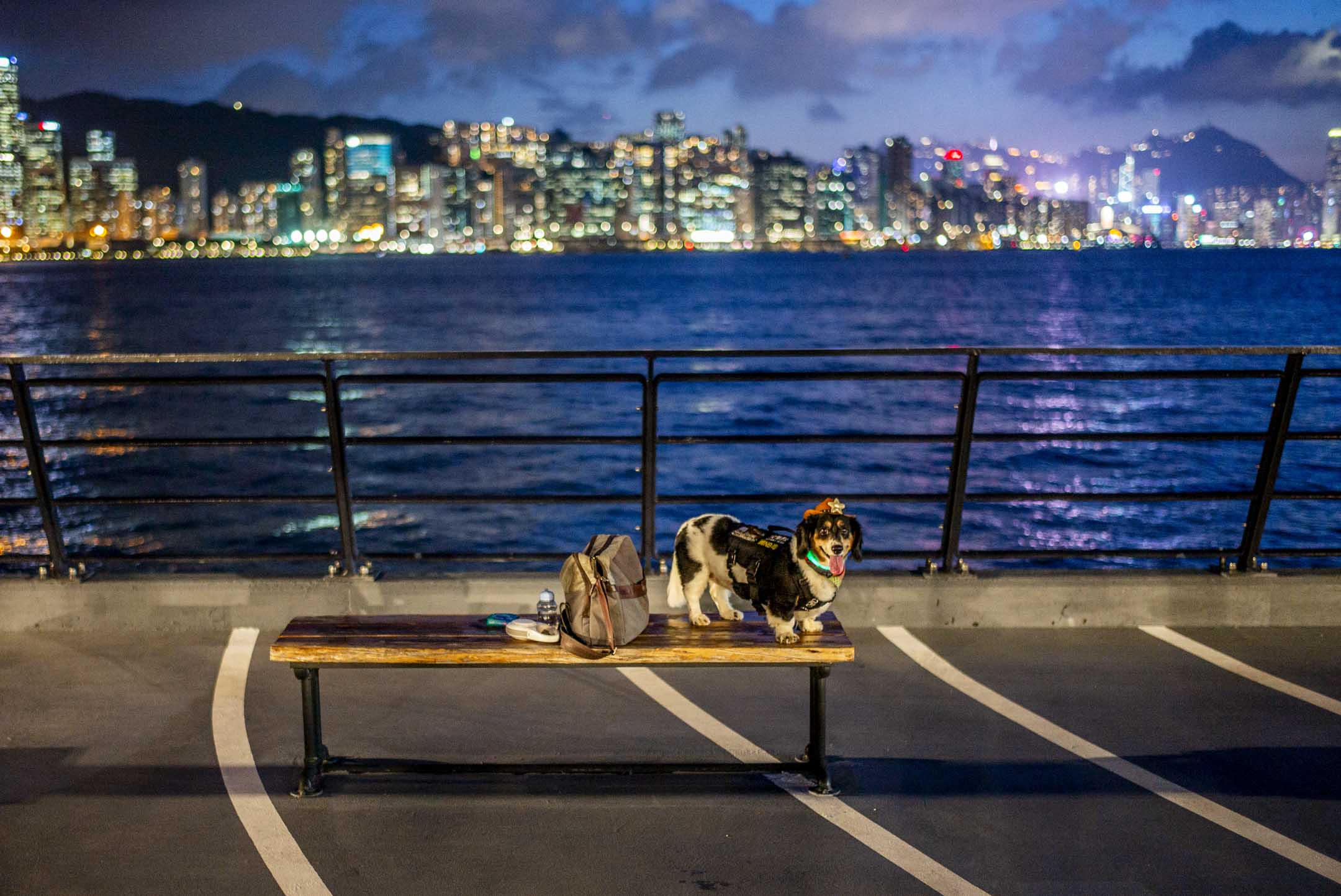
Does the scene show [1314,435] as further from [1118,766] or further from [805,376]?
[805,376]

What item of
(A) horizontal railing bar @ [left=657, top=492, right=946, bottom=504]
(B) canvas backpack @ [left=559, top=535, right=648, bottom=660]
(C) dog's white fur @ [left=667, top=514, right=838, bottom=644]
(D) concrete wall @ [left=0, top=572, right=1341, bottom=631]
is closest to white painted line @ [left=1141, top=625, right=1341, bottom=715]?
(D) concrete wall @ [left=0, top=572, right=1341, bottom=631]

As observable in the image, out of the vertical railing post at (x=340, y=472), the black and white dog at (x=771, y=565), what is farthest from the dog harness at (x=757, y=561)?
the vertical railing post at (x=340, y=472)

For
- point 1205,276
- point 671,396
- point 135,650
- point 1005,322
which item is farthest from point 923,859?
point 1205,276

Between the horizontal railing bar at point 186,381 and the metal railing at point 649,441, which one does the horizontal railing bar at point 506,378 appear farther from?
the horizontal railing bar at point 186,381

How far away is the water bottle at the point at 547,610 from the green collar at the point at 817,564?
1028 mm

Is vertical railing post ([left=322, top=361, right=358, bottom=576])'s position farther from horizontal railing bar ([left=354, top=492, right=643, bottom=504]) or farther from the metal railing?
horizontal railing bar ([left=354, top=492, right=643, bottom=504])

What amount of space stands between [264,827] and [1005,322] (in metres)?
79.5

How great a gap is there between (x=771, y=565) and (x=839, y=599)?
7.31 ft

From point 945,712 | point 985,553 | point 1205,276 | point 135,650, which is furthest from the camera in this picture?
point 1205,276

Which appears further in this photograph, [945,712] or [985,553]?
[985,553]

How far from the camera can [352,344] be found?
2507 inches

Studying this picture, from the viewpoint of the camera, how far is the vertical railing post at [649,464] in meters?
6.33

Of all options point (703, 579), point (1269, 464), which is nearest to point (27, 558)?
point (703, 579)

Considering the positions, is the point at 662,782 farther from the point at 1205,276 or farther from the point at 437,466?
the point at 1205,276
